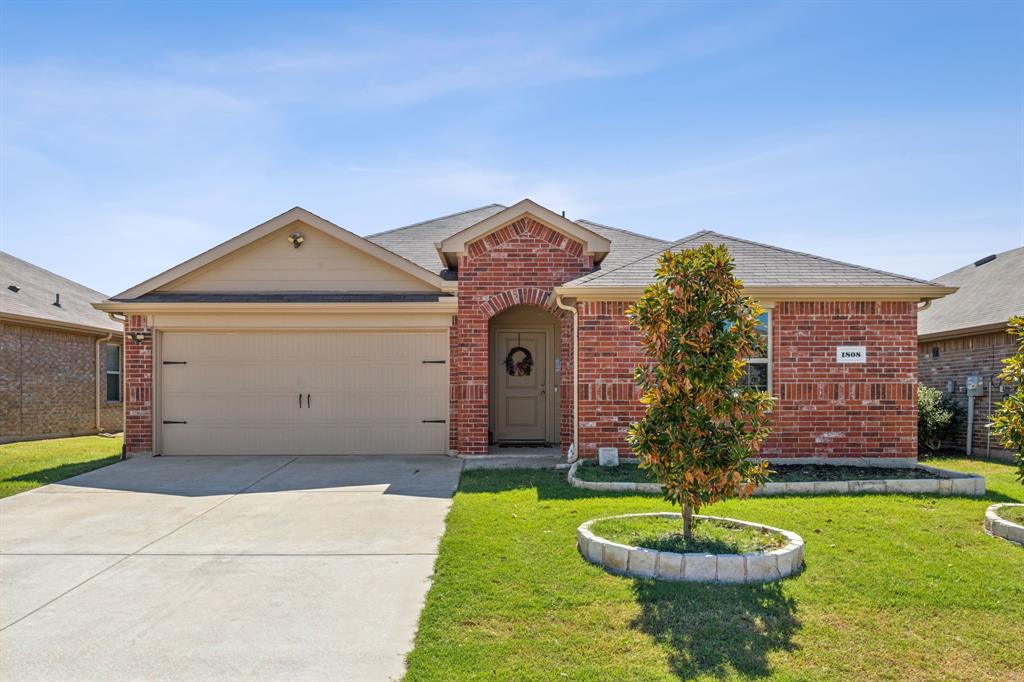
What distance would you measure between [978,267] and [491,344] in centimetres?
1318

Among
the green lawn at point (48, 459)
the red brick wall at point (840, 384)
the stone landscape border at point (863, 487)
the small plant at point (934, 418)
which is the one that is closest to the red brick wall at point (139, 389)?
the green lawn at point (48, 459)

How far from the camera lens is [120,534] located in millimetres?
6926

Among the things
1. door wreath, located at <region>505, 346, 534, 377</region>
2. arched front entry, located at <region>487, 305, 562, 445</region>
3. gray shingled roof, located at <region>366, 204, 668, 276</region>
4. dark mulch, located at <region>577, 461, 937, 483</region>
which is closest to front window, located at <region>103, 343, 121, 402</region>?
gray shingled roof, located at <region>366, 204, 668, 276</region>

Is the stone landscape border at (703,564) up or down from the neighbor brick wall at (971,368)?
down

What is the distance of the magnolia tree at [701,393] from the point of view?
5.77 m

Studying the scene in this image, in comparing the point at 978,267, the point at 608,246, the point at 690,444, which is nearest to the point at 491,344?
the point at 608,246

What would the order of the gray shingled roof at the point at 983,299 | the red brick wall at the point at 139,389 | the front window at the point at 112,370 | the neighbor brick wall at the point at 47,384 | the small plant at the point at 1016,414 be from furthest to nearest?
1. the front window at the point at 112,370
2. the neighbor brick wall at the point at 47,384
3. the gray shingled roof at the point at 983,299
4. the red brick wall at the point at 139,389
5. the small plant at the point at 1016,414

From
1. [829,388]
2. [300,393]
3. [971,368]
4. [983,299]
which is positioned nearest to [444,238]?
[300,393]

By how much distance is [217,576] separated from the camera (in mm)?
5680

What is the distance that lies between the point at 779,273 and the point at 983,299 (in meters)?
7.58

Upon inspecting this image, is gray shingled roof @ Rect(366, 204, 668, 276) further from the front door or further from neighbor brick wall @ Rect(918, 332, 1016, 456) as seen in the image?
neighbor brick wall @ Rect(918, 332, 1016, 456)

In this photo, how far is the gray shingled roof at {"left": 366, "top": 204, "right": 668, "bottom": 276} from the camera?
13.2 m

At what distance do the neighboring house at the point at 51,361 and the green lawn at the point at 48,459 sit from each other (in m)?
0.63

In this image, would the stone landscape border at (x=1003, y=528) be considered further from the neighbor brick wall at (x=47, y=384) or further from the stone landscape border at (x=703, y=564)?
the neighbor brick wall at (x=47, y=384)
